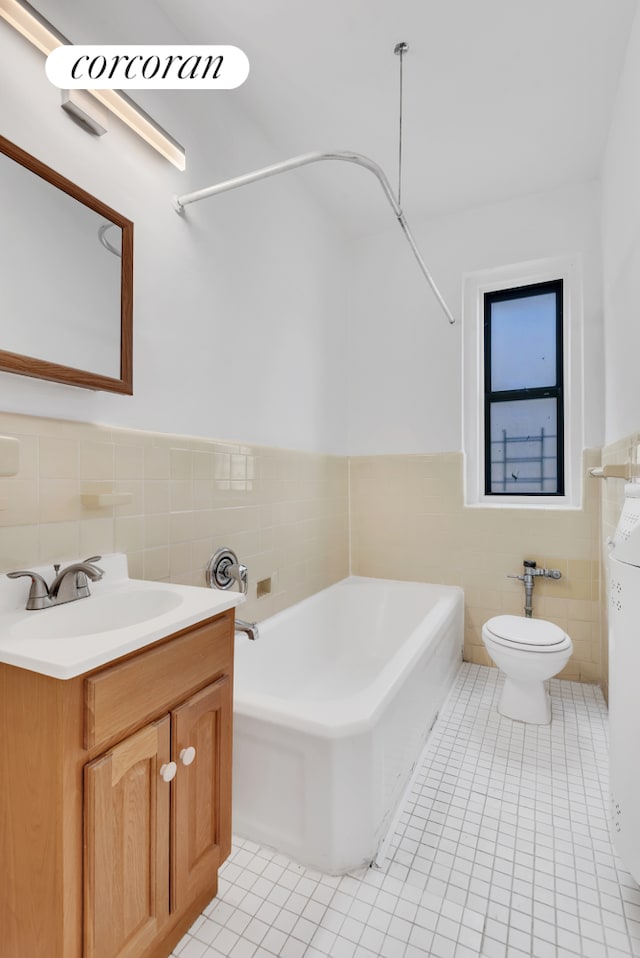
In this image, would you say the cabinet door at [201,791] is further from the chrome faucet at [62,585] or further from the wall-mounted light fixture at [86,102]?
the wall-mounted light fixture at [86,102]

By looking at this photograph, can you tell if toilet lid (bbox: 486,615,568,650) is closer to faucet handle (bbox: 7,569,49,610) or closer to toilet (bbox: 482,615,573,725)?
toilet (bbox: 482,615,573,725)

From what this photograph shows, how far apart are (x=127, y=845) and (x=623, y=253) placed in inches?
99.7

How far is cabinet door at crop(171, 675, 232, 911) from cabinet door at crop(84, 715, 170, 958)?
0.11ft

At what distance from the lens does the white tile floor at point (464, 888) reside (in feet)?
3.68

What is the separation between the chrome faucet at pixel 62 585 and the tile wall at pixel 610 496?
1779 millimetres

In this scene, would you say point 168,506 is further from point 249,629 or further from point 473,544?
point 473,544

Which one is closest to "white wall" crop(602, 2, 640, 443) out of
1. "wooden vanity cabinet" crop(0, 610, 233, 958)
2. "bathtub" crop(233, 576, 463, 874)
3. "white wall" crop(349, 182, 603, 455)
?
"white wall" crop(349, 182, 603, 455)

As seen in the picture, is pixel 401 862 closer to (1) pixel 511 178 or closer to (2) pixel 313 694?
(2) pixel 313 694

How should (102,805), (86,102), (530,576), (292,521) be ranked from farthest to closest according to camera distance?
(530,576), (292,521), (86,102), (102,805)

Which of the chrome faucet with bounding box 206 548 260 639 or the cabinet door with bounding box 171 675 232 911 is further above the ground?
the chrome faucet with bounding box 206 548 260 639

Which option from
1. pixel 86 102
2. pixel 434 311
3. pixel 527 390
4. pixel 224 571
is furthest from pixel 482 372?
pixel 86 102

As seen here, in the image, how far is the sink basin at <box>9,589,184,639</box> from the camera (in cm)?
109

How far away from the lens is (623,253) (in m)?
1.94

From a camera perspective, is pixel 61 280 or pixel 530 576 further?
pixel 530 576
